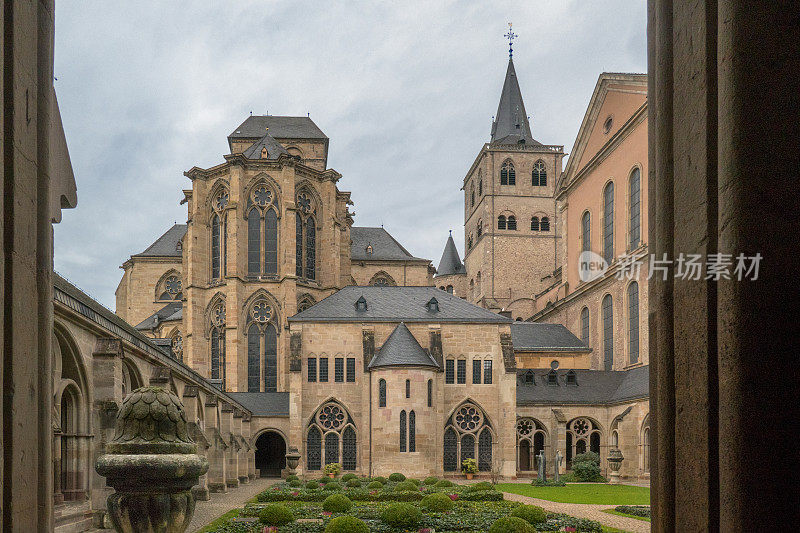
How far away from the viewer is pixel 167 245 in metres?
60.6

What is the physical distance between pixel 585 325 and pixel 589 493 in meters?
23.1

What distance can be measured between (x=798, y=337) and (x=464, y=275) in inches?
3130

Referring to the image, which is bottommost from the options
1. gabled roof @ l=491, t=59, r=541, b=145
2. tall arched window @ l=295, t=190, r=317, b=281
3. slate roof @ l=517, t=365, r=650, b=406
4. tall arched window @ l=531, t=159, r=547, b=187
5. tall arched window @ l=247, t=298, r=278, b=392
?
slate roof @ l=517, t=365, r=650, b=406

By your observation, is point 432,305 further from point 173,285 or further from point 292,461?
point 173,285

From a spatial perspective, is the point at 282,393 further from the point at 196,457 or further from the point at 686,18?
the point at 686,18

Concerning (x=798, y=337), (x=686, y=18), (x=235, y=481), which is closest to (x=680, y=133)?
(x=686, y=18)

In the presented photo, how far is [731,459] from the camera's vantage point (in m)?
2.92

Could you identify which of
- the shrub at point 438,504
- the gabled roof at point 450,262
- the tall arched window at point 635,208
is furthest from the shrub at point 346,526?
the gabled roof at point 450,262

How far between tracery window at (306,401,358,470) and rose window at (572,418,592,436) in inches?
466

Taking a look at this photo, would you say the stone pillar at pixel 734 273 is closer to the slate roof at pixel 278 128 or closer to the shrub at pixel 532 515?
the shrub at pixel 532 515

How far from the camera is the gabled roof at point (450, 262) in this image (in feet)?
274

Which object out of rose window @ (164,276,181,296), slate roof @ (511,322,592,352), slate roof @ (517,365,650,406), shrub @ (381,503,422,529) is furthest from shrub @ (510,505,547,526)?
rose window @ (164,276,181,296)

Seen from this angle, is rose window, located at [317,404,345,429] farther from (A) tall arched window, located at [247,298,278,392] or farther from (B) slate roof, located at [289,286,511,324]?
(A) tall arched window, located at [247,298,278,392]

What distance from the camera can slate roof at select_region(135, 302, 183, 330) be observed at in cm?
5293
